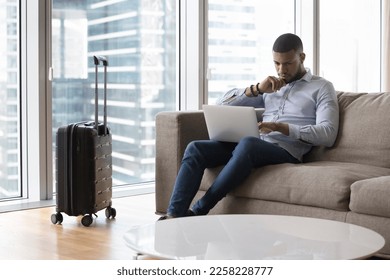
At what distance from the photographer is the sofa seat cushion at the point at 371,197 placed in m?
2.89

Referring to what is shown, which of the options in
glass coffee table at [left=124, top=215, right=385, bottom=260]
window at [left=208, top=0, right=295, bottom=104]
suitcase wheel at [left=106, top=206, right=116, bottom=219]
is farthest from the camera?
window at [left=208, top=0, right=295, bottom=104]

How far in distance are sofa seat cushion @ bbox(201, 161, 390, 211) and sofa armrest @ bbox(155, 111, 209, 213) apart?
48 centimetres

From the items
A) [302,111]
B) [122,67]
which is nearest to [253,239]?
[302,111]

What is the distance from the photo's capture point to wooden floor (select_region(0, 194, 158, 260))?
127 inches

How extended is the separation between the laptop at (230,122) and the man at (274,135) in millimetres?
59

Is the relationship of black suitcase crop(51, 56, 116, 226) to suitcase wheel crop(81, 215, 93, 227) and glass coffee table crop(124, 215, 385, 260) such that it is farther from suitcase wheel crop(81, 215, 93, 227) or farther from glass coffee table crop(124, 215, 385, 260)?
glass coffee table crop(124, 215, 385, 260)

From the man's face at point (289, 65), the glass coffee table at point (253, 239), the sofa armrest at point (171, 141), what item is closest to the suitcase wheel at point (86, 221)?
the sofa armrest at point (171, 141)

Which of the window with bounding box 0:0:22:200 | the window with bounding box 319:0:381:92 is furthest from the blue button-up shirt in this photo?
the window with bounding box 319:0:381:92

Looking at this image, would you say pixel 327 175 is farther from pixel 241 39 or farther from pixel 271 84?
pixel 241 39

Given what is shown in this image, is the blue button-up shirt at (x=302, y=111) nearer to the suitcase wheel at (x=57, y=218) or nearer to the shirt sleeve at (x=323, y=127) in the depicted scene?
the shirt sleeve at (x=323, y=127)

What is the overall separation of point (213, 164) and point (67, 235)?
85cm

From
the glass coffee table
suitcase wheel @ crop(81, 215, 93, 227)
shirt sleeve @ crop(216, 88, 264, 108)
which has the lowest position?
suitcase wheel @ crop(81, 215, 93, 227)

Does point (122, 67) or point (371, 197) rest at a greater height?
point (122, 67)

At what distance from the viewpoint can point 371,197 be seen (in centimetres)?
294
